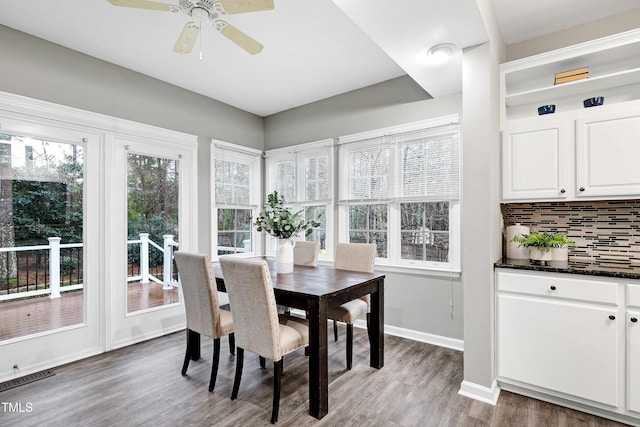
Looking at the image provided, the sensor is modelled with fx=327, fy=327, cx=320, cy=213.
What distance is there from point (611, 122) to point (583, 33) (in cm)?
88

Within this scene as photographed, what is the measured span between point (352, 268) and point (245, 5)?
93.8 inches

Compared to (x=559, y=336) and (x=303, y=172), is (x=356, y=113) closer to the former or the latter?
A: (x=303, y=172)

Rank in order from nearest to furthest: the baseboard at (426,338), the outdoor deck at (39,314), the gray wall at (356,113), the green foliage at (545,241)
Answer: the green foliage at (545,241)
the outdoor deck at (39,314)
the baseboard at (426,338)
the gray wall at (356,113)

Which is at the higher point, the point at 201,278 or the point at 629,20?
the point at 629,20

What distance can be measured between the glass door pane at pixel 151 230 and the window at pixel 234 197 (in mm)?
558

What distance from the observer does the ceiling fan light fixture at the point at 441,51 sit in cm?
242

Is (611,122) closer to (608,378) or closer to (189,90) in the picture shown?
(608,378)

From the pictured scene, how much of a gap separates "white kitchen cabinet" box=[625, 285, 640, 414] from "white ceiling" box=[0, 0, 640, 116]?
75.0 inches

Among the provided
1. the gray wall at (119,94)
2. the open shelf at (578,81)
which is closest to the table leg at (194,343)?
the gray wall at (119,94)

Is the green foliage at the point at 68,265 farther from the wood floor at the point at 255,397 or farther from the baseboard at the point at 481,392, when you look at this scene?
the baseboard at the point at 481,392

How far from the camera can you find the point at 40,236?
2.93 metres

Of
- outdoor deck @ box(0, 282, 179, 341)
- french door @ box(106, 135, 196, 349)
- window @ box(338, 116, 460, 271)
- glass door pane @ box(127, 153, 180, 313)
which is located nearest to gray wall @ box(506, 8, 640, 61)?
window @ box(338, 116, 460, 271)

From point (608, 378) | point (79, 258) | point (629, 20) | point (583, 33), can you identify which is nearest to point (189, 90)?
point (79, 258)

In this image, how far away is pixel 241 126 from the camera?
4645 millimetres
